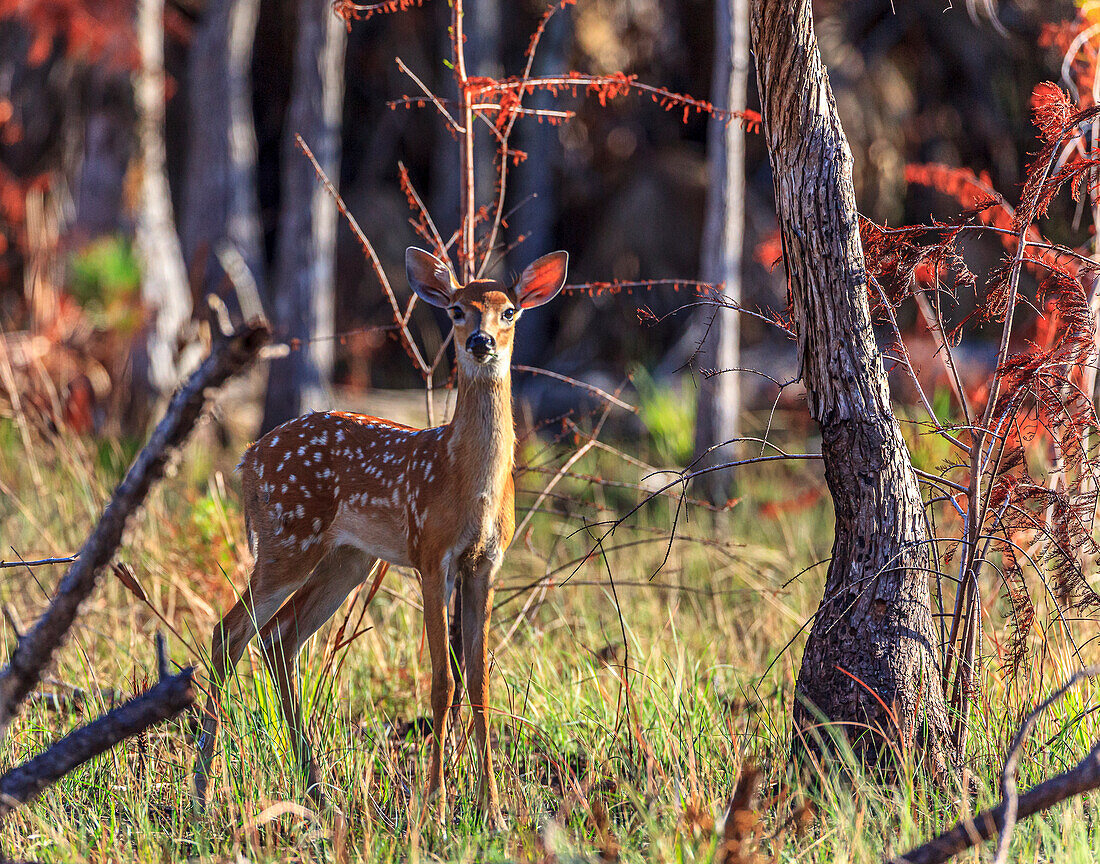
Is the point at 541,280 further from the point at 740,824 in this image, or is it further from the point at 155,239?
the point at 155,239

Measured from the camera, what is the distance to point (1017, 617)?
3100 millimetres

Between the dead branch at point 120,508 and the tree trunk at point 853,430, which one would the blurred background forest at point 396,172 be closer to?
the tree trunk at point 853,430

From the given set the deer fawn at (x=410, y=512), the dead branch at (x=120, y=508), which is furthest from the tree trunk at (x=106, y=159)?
the dead branch at (x=120, y=508)

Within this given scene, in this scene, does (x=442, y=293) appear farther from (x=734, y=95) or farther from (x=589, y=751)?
(x=734, y=95)

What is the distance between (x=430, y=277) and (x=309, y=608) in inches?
49.8

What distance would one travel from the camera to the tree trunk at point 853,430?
3.00 m

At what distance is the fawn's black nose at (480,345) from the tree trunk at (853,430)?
877mm

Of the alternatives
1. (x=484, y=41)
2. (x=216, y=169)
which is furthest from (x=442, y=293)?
(x=484, y=41)

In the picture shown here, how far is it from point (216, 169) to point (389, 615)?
6.97 meters

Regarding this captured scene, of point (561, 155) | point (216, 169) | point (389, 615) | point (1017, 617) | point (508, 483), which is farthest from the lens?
point (561, 155)

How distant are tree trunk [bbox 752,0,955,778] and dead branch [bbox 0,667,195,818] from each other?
1608 mm

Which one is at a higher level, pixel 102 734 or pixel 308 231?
pixel 308 231

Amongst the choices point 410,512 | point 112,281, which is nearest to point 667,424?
point 410,512

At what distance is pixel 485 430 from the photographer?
3350mm
